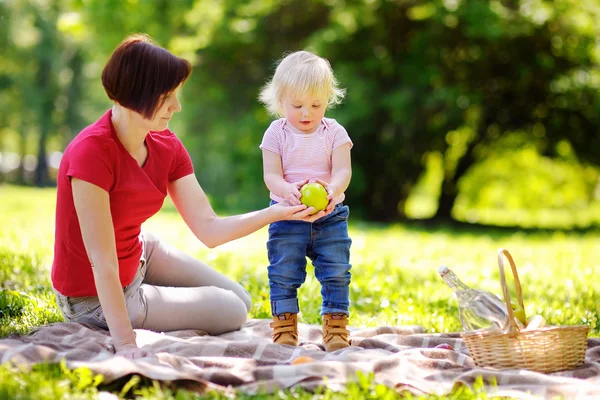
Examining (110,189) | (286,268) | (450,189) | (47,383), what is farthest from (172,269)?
(450,189)

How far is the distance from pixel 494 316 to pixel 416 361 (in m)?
0.45

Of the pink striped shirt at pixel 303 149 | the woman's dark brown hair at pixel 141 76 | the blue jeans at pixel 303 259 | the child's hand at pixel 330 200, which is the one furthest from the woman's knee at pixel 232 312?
the woman's dark brown hair at pixel 141 76

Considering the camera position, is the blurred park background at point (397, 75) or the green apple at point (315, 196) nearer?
the green apple at point (315, 196)

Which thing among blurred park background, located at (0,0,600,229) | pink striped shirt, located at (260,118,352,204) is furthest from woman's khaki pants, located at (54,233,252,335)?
blurred park background, located at (0,0,600,229)

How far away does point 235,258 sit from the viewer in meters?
7.07

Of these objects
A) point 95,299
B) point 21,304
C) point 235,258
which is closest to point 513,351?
point 95,299

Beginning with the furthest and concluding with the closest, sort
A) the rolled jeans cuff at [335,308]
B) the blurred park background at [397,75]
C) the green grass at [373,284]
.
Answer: the blurred park background at [397,75]
the rolled jeans cuff at [335,308]
the green grass at [373,284]

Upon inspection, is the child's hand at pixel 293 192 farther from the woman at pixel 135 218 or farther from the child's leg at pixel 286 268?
the child's leg at pixel 286 268

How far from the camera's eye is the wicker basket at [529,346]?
3260 mm

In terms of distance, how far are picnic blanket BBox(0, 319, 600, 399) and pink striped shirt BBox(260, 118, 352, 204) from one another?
0.85 m

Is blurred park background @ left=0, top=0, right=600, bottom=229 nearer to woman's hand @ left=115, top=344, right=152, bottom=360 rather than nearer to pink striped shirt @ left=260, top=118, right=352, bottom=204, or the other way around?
pink striped shirt @ left=260, top=118, right=352, bottom=204

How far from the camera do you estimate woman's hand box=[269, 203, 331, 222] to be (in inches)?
143

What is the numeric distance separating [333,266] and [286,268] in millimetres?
246

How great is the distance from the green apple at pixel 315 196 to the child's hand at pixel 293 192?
0.11 ft
